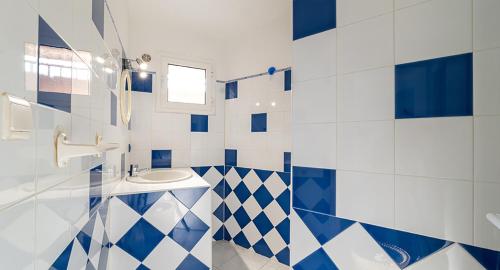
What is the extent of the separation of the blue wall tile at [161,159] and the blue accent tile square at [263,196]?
0.97 meters

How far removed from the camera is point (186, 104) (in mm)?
2562

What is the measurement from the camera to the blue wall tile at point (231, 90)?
8.61 ft

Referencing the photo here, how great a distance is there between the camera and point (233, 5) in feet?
6.73

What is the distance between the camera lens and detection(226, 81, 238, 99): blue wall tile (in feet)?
8.61

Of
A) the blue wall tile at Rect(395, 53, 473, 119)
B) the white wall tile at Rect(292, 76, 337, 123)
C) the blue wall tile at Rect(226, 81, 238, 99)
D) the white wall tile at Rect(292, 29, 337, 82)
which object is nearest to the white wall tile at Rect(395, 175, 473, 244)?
the blue wall tile at Rect(395, 53, 473, 119)

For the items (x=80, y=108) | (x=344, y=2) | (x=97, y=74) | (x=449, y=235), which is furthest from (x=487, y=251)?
(x=97, y=74)

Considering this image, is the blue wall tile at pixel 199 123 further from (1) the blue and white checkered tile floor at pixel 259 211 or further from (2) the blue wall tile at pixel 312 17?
(2) the blue wall tile at pixel 312 17

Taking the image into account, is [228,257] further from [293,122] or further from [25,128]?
[25,128]

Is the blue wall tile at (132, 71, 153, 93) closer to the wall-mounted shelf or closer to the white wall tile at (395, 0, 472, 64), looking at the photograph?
the wall-mounted shelf

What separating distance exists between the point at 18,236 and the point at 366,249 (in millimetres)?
1112

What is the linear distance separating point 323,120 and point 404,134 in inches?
13.1

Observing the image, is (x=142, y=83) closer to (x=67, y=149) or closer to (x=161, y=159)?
(x=161, y=159)

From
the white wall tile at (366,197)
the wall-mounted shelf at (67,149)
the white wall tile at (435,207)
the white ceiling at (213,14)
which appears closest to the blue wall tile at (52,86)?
the wall-mounted shelf at (67,149)

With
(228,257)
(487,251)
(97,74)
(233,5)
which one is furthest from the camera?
(228,257)
